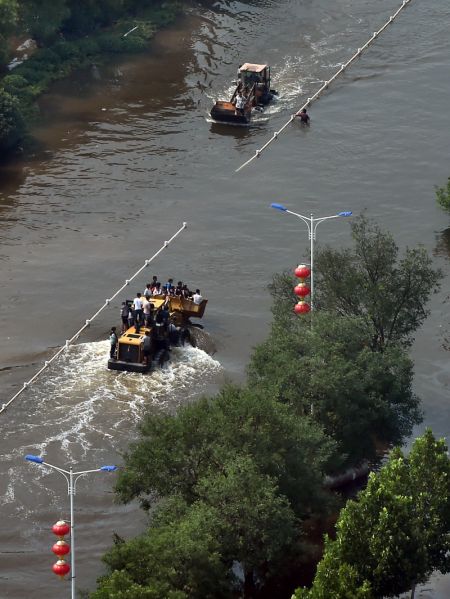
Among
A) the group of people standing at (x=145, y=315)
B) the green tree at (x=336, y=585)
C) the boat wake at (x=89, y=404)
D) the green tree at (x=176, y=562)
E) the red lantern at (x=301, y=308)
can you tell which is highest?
the red lantern at (x=301, y=308)

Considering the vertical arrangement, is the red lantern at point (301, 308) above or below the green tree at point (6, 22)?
below

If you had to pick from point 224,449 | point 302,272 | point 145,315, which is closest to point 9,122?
point 145,315

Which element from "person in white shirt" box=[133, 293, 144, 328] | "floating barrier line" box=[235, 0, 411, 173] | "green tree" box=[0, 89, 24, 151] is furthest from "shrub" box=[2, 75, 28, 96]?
"person in white shirt" box=[133, 293, 144, 328]

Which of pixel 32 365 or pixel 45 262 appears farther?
pixel 45 262

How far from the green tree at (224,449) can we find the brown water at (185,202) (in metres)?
4.50

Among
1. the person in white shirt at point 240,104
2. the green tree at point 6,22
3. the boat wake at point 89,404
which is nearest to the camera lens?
the boat wake at point 89,404

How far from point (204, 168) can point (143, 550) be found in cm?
4176

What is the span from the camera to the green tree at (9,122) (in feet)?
259

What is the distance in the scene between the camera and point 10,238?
234 ft

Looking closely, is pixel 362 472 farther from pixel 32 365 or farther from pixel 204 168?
pixel 204 168

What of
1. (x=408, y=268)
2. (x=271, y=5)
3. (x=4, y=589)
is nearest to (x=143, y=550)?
(x=4, y=589)

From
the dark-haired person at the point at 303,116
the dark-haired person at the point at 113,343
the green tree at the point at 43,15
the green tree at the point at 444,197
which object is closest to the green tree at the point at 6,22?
the green tree at the point at 43,15

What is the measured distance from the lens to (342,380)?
49.5 m

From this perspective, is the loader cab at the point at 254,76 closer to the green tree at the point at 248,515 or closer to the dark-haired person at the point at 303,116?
the dark-haired person at the point at 303,116
